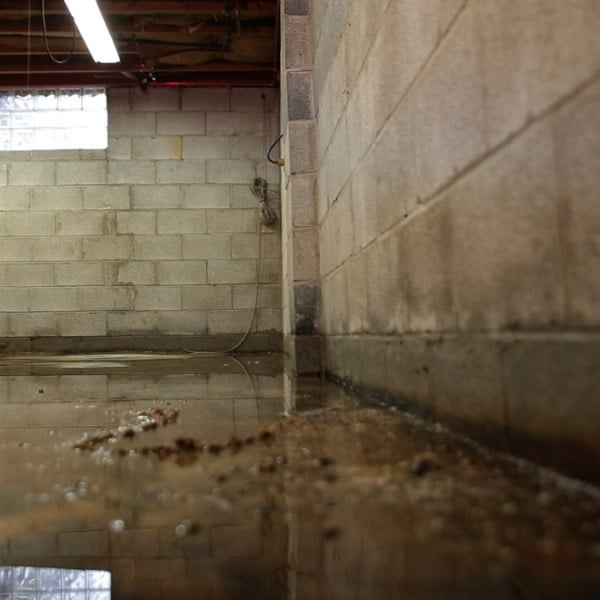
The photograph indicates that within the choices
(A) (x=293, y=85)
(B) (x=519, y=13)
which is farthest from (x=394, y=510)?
(A) (x=293, y=85)

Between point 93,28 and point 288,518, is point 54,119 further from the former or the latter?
point 288,518

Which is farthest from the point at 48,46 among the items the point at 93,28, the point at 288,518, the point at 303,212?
the point at 288,518

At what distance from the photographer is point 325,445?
131 centimetres

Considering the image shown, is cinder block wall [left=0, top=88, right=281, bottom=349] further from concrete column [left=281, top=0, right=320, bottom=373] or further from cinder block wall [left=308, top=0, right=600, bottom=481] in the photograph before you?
cinder block wall [left=308, top=0, right=600, bottom=481]

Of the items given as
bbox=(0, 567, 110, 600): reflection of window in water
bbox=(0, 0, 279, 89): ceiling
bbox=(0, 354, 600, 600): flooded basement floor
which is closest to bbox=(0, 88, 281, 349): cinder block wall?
bbox=(0, 0, 279, 89): ceiling

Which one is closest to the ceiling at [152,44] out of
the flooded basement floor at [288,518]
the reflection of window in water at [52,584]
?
the flooded basement floor at [288,518]

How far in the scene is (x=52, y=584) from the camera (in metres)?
0.72

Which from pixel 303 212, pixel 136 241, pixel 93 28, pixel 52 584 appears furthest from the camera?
pixel 136 241

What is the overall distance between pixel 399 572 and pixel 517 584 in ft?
0.39

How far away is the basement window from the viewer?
259 inches

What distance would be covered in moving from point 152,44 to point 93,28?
3.92 ft

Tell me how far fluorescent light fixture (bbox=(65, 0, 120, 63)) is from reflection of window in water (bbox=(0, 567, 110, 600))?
4538mm

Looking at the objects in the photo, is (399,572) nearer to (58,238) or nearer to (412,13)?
(412,13)

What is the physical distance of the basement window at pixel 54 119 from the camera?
6.58 metres
